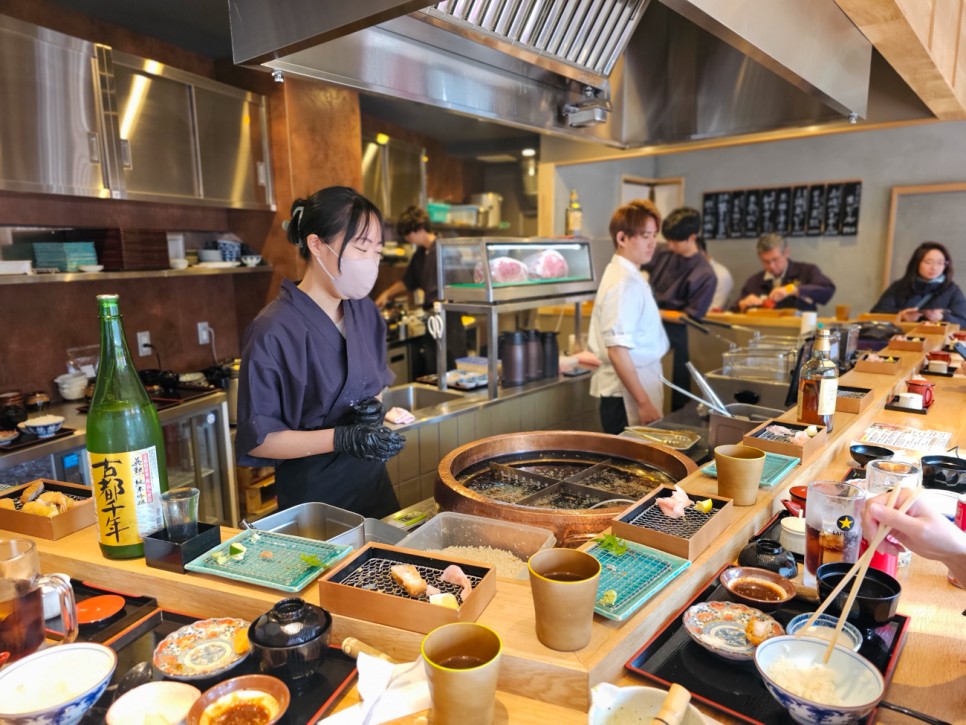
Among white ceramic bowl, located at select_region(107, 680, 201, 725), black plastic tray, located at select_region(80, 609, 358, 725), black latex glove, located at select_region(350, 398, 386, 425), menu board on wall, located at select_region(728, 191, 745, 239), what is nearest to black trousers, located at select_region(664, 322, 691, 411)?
menu board on wall, located at select_region(728, 191, 745, 239)

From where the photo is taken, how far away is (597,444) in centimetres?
242

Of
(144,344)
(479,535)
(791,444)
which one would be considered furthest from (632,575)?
(144,344)

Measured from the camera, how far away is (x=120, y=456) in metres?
1.27

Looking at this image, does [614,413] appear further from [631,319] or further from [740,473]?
[740,473]

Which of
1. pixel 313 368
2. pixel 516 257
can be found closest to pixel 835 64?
pixel 516 257

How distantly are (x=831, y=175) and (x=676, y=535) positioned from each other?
7.92 meters

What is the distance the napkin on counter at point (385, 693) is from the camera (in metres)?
0.92

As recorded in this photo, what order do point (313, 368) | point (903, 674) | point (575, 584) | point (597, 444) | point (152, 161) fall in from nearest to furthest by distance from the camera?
1. point (575, 584)
2. point (903, 674)
3. point (313, 368)
4. point (597, 444)
5. point (152, 161)

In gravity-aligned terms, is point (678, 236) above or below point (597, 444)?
above

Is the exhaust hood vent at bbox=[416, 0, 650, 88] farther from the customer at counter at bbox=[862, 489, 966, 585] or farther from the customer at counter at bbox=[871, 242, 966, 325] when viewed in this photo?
the customer at counter at bbox=[871, 242, 966, 325]

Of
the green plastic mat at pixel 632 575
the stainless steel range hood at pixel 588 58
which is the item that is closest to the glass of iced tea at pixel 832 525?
the green plastic mat at pixel 632 575

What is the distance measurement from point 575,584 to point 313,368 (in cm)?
138

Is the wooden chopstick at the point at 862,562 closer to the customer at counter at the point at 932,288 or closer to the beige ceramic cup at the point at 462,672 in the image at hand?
the beige ceramic cup at the point at 462,672

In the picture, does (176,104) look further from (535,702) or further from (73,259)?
(535,702)
